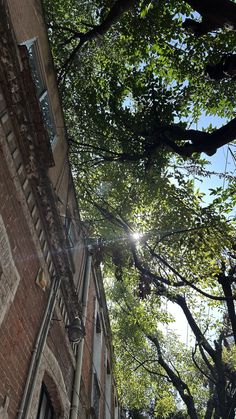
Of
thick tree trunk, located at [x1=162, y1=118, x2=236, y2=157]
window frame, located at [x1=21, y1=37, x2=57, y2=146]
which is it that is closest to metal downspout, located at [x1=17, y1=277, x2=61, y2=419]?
window frame, located at [x1=21, y1=37, x2=57, y2=146]

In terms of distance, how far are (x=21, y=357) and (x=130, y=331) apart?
12.7 m

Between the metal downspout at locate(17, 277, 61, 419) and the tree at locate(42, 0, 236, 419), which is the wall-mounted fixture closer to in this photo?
the metal downspout at locate(17, 277, 61, 419)

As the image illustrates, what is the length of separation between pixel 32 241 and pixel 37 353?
1.57 metres

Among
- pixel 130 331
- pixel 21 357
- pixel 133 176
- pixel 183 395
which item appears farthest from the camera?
pixel 130 331

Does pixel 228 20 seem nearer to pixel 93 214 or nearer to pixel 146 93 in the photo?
pixel 146 93

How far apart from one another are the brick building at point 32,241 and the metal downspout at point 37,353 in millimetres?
12

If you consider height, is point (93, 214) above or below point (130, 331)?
above

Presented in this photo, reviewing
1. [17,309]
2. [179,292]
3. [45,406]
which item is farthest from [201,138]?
[179,292]

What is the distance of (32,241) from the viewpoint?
4.42 meters

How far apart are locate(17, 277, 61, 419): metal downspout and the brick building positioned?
0.01 meters

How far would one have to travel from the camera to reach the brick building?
143 inches

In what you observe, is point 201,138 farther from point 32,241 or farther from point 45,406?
point 45,406

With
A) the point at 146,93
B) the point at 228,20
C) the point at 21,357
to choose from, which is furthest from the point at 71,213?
the point at 228,20

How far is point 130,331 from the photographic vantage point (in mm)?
15961
